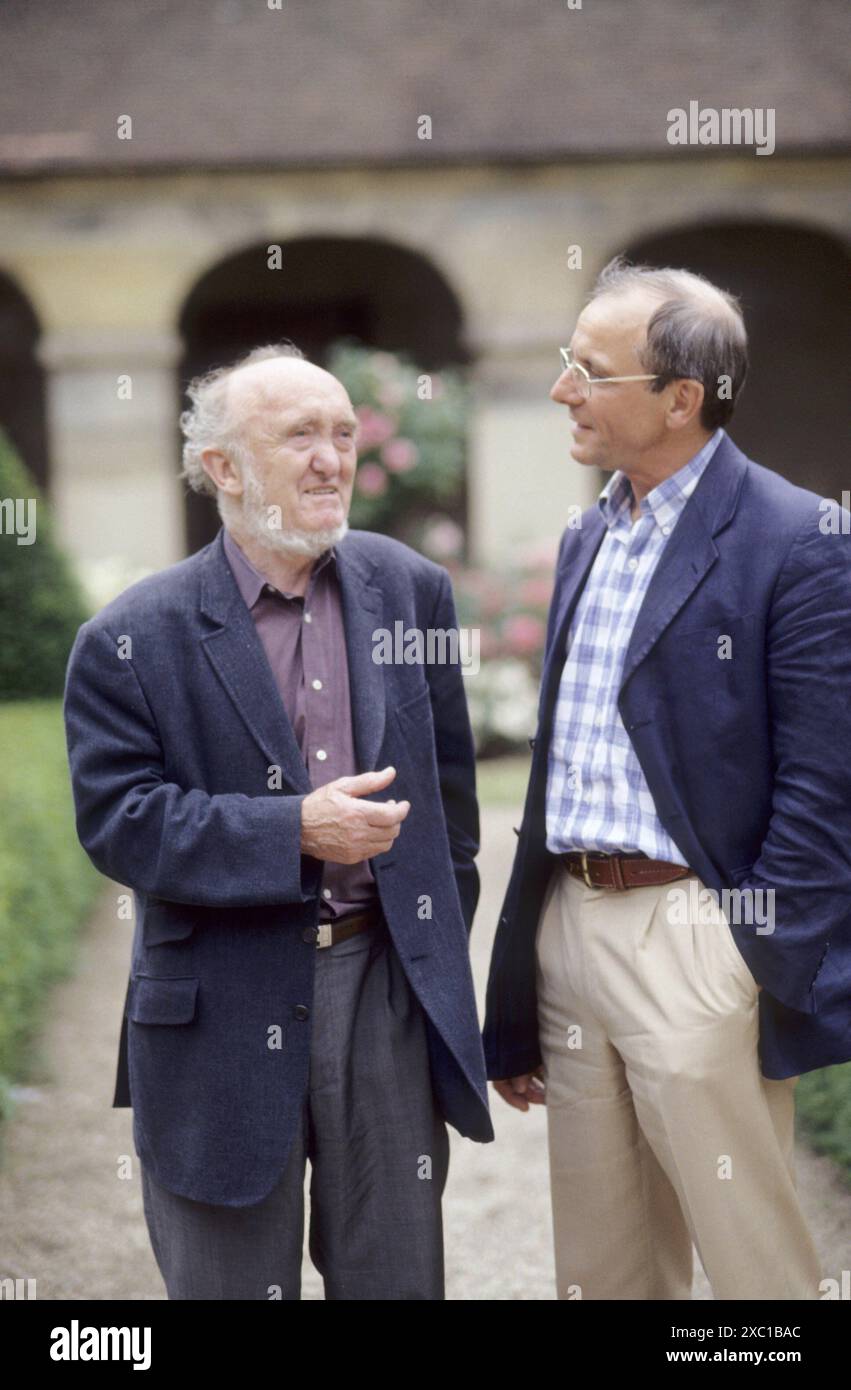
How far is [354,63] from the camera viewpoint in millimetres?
13016

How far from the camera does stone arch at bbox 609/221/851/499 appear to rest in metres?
13.9

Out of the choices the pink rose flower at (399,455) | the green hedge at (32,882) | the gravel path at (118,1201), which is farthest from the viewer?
the pink rose flower at (399,455)

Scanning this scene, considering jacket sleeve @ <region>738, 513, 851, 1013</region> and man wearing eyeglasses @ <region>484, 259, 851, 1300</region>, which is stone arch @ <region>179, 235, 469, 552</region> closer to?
man wearing eyeglasses @ <region>484, 259, 851, 1300</region>

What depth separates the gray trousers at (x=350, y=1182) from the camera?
2.73m

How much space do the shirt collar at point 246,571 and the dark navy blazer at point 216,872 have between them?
24 millimetres

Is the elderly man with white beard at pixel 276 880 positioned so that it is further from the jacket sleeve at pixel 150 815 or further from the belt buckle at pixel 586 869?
the belt buckle at pixel 586 869

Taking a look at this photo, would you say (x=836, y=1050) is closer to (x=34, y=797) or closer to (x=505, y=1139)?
(x=505, y=1139)

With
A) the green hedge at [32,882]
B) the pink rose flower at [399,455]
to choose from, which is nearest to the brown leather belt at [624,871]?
the green hedge at [32,882]

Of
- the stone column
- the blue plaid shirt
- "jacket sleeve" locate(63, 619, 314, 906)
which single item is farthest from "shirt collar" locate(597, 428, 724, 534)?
the stone column

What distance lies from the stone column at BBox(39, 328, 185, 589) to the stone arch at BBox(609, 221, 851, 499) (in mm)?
4330

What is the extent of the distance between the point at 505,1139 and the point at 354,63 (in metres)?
10.4

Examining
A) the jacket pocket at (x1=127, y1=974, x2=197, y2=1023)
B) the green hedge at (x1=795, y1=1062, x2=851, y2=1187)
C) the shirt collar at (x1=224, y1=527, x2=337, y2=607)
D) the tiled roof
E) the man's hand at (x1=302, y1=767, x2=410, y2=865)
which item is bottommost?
the green hedge at (x1=795, y1=1062, x2=851, y2=1187)

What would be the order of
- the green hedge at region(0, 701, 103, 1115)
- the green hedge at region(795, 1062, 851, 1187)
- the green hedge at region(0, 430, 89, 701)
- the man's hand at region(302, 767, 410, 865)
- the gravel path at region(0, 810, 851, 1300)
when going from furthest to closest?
the green hedge at region(0, 430, 89, 701)
the green hedge at region(0, 701, 103, 1115)
the green hedge at region(795, 1062, 851, 1187)
the gravel path at region(0, 810, 851, 1300)
the man's hand at region(302, 767, 410, 865)
